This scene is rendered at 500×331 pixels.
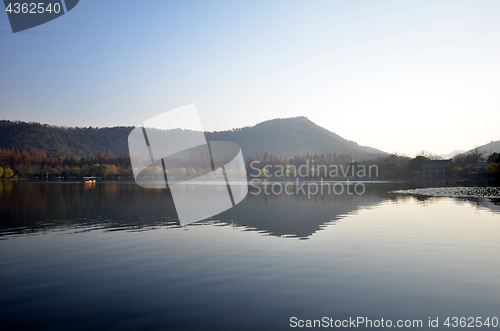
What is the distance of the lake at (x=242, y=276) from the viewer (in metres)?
7.12

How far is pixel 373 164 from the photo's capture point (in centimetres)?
14925

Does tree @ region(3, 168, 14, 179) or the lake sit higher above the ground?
tree @ region(3, 168, 14, 179)

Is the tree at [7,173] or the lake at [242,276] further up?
the tree at [7,173]

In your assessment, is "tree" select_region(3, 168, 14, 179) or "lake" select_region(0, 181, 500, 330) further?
"tree" select_region(3, 168, 14, 179)

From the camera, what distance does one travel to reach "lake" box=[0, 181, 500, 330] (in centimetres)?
712

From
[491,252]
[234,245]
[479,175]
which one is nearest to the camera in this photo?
[491,252]

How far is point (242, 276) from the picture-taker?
9.85 meters

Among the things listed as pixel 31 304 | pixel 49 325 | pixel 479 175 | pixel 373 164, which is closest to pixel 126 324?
pixel 49 325

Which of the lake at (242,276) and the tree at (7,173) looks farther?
the tree at (7,173)

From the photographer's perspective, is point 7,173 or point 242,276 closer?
point 242,276

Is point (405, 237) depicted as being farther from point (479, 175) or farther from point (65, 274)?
point (479, 175)

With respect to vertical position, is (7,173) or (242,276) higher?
(7,173)

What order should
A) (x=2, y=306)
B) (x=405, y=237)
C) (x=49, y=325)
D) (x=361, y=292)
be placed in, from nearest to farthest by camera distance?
(x=49, y=325)
(x=2, y=306)
(x=361, y=292)
(x=405, y=237)

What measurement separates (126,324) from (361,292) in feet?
19.0
